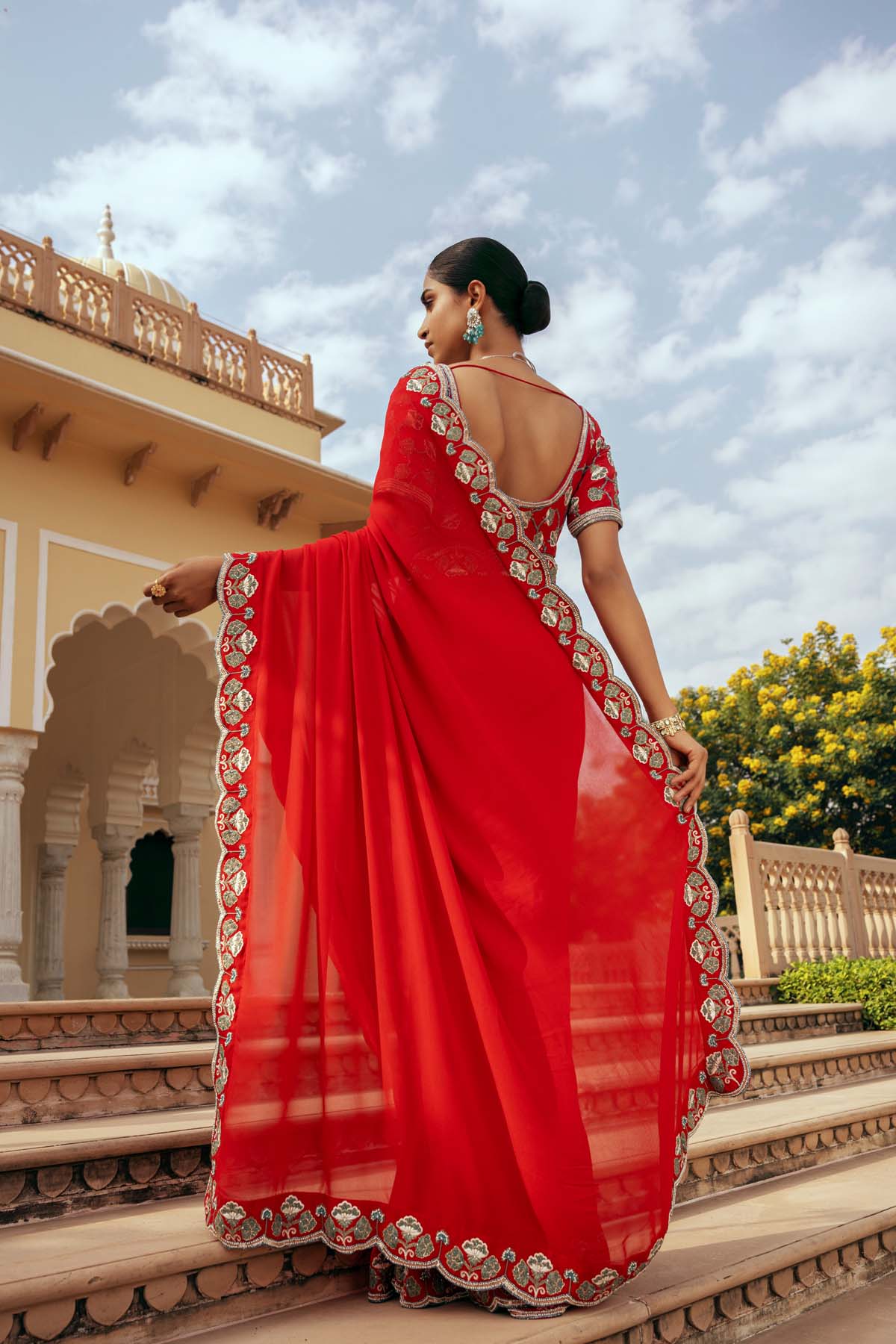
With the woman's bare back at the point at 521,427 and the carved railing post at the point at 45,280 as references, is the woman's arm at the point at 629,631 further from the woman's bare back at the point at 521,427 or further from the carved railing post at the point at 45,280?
the carved railing post at the point at 45,280

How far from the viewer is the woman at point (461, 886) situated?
4.12ft

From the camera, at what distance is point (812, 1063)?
11.5ft

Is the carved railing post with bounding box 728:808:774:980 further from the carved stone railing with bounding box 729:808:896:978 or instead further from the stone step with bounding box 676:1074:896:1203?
the stone step with bounding box 676:1074:896:1203

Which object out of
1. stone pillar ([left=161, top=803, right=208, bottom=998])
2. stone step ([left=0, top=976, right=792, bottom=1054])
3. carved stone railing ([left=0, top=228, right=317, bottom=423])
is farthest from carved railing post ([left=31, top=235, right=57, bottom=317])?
stone step ([left=0, top=976, right=792, bottom=1054])

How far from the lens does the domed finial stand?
974 centimetres

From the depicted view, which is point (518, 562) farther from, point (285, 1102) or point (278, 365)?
point (278, 365)

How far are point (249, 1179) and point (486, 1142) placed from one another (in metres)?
0.29

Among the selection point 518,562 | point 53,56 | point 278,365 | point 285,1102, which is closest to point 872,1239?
point 285,1102

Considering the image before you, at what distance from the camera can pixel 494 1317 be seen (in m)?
1.20

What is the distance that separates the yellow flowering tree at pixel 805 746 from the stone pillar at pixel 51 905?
7409 millimetres

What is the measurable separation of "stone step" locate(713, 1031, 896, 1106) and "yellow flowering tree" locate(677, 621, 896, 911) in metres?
8.50

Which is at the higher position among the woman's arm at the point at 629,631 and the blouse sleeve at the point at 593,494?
the blouse sleeve at the point at 593,494

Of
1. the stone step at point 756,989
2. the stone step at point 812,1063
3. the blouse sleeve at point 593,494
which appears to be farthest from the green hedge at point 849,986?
the blouse sleeve at point 593,494

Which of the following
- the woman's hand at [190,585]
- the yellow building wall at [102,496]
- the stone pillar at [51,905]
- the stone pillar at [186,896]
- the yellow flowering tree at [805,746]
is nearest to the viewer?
the woman's hand at [190,585]
